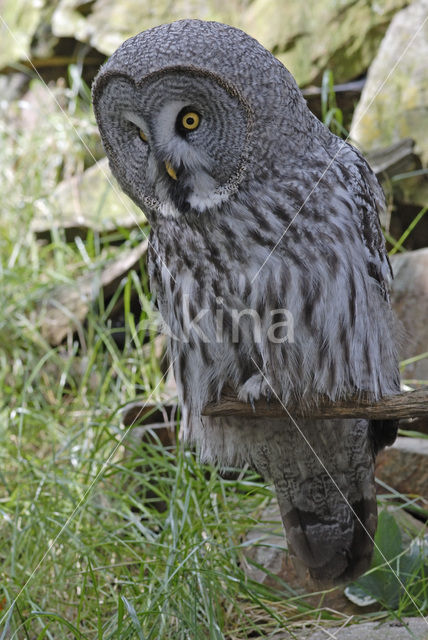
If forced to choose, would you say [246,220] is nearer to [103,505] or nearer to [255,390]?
[255,390]

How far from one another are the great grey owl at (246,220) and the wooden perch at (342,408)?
3cm

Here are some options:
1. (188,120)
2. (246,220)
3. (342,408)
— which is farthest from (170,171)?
(342,408)

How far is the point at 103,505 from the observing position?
3.17m

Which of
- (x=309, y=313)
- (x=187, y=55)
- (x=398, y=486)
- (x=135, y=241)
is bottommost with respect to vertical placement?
(x=398, y=486)

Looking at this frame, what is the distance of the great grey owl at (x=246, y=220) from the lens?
79.6 inches

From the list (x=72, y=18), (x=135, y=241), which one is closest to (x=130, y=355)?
(x=135, y=241)

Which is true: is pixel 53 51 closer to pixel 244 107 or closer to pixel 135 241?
pixel 135 241

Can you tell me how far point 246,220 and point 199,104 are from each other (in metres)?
0.33

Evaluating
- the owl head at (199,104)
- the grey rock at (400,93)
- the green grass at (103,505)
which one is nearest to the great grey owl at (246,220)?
Result: the owl head at (199,104)

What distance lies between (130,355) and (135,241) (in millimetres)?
751

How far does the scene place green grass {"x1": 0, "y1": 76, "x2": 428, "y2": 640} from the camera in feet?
8.04

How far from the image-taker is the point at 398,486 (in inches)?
118

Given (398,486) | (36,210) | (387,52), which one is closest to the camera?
(398,486)

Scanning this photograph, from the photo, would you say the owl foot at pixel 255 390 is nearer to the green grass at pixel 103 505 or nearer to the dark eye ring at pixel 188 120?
the green grass at pixel 103 505
